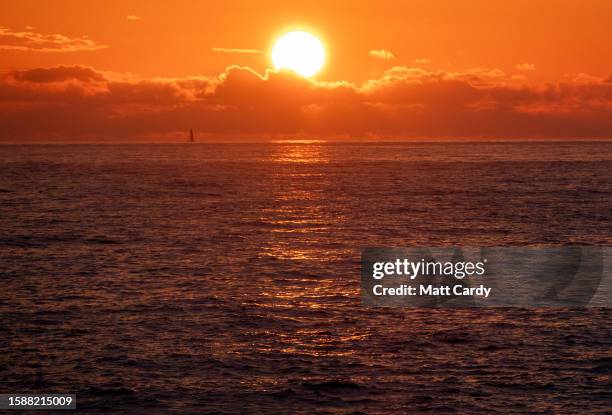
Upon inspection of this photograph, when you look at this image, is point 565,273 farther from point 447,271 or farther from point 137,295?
point 137,295

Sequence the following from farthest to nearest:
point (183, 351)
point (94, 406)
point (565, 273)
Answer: point (565, 273) < point (183, 351) < point (94, 406)

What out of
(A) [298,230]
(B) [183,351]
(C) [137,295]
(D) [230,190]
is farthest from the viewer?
(D) [230,190]

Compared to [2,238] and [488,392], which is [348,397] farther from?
[2,238]

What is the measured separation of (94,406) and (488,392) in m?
15.8

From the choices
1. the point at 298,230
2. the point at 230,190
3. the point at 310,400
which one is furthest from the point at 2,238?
the point at 230,190

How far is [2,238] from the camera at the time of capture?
7844cm

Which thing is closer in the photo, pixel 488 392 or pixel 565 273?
pixel 488 392

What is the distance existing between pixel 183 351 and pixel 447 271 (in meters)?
26.6

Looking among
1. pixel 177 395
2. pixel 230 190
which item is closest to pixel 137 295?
pixel 177 395

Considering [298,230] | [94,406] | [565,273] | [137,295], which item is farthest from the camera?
[298,230]

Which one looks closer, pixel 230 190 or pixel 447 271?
pixel 447 271

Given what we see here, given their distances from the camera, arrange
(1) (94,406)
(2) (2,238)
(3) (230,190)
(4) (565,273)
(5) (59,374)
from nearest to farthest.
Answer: (1) (94,406), (5) (59,374), (4) (565,273), (2) (2,238), (3) (230,190)

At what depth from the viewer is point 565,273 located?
5731 centimetres

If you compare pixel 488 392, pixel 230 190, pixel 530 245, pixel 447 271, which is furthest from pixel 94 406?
pixel 230 190
